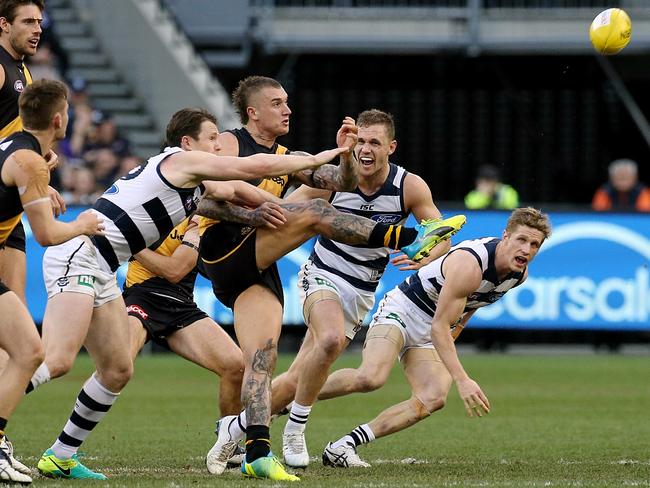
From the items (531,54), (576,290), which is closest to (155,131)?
(531,54)

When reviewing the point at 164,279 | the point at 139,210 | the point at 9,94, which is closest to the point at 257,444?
the point at 139,210

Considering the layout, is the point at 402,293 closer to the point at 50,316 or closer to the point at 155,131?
the point at 50,316

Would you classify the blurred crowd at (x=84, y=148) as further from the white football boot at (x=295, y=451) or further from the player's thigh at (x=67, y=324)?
the player's thigh at (x=67, y=324)

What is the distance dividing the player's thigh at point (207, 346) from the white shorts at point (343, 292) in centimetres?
65

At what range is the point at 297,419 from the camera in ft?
29.5

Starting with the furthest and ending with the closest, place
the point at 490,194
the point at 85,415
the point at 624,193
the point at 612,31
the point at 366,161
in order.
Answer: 1. the point at 490,194
2. the point at 624,193
3. the point at 612,31
4. the point at 366,161
5. the point at 85,415

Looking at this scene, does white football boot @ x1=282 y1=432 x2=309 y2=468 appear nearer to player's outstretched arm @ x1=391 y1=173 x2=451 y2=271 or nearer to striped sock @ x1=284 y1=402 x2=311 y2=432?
striped sock @ x1=284 y1=402 x2=311 y2=432

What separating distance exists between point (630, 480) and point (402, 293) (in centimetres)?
249

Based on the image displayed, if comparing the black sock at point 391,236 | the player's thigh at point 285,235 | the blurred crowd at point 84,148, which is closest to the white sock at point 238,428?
the player's thigh at point 285,235

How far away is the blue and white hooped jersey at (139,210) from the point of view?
8188 millimetres

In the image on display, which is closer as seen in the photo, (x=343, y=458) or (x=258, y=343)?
(x=258, y=343)

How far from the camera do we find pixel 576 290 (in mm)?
18094

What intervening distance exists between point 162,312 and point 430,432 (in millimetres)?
2731

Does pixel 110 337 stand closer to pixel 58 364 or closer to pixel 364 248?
pixel 58 364
